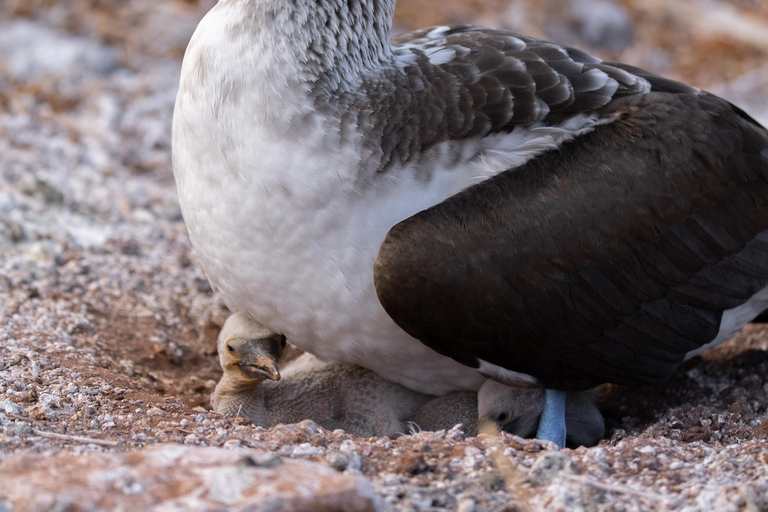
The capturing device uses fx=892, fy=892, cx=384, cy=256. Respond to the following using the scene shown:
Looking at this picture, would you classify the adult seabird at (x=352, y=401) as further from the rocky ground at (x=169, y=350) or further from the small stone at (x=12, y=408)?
the small stone at (x=12, y=408)

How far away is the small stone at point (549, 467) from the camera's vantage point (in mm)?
3250

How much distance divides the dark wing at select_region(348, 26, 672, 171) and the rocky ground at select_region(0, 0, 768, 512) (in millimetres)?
1341

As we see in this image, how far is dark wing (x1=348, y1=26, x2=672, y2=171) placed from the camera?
402 centimetres

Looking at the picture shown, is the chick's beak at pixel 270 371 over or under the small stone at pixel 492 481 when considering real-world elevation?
under

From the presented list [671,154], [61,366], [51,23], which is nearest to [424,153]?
[671,154]

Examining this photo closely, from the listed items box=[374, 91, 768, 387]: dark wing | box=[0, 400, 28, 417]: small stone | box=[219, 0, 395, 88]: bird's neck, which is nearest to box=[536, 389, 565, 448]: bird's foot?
box=[374, 91, 768, 387]: dark wing

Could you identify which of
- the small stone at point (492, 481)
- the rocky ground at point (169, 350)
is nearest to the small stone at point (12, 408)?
the rocky ground at point (169, 350)

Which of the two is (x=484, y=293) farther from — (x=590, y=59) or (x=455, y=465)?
(x=590, y=59)

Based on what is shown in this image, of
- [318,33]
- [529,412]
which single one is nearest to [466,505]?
[529,412]

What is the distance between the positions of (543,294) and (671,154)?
938mm

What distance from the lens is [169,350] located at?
214 inches

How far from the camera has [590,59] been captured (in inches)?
189

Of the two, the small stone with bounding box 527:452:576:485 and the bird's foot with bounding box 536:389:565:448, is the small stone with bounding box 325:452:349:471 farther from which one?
the bird's foot with bounding box 536:389:565:448

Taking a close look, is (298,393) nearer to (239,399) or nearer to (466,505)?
(239,399)
